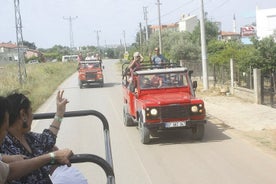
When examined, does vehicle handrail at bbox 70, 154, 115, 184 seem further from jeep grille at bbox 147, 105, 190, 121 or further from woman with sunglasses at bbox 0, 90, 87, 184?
jeep grille at bbox 147, 105, 190, 121

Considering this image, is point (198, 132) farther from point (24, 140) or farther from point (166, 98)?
point (24, 140)

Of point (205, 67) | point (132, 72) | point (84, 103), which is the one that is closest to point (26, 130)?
point (132, 72)

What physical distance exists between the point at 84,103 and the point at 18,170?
64.0 feet

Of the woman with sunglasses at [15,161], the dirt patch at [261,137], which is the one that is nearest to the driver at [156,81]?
the dirt patch at [261,137]

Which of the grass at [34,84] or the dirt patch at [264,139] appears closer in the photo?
the dirt patch at [264,139]

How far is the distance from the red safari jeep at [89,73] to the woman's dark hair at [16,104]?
28490 mm

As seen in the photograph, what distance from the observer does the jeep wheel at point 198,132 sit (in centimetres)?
1144

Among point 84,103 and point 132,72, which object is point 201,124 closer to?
point 132,72

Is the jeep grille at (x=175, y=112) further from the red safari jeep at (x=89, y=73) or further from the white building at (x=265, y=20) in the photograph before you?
the white building at (x=265, y=20)

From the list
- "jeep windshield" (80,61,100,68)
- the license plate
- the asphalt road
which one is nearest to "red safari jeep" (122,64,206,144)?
the license plate

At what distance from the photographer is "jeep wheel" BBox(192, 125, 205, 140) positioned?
11.4m

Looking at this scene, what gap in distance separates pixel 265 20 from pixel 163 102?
219 ft

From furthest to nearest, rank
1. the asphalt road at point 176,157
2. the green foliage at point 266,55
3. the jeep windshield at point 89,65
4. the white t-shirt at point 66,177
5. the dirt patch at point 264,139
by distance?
the jeep windshield at point 89,65, the green foliage at point 266,55, the dirt patch at point 264,139, the asphalt road at point 176,157, the white t-shirt at point 66,177

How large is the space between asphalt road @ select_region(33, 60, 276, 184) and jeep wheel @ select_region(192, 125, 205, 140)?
0.47 ft
